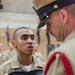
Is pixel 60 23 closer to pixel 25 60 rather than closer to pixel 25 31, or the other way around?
pixel 25 60

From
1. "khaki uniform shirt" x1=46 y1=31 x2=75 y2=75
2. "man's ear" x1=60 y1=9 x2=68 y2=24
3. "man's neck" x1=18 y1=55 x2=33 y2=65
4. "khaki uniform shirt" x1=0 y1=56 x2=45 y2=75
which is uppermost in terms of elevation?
"man's ear" x1=60 y1=9 x2=68 y2=24

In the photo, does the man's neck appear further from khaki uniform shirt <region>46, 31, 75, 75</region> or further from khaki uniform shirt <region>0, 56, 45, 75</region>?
khaki uniform shirt <region>46, 31, 75, 75</region>

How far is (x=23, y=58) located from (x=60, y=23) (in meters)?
1.81

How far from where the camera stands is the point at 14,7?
9109 mm

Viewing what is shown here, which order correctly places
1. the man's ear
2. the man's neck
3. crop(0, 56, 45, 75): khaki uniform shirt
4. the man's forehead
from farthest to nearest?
the man's forehead → the man's neck → crop(0, 56, 45, 75): khaki uniform shirt → the man's ear

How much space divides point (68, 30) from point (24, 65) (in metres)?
1.76

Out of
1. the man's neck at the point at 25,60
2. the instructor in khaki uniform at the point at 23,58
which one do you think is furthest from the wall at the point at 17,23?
the man's neck at the point at 25,60

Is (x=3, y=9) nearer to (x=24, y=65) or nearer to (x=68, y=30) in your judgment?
(x=24, y=65)

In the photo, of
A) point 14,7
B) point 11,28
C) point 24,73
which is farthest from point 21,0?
point 24,73

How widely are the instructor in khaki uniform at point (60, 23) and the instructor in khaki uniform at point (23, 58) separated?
1.56m

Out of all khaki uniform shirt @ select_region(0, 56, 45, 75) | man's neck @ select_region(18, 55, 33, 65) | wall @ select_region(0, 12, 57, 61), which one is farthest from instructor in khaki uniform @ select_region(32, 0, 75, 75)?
wall @ select_region(0, 12, 57, 61)

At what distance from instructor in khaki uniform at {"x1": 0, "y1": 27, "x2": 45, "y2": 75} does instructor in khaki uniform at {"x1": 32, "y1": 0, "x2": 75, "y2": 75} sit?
156 cm

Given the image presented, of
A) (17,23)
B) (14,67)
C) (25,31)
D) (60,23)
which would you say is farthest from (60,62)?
(17,23)

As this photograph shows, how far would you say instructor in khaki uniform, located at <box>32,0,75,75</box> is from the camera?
0.96 metres
